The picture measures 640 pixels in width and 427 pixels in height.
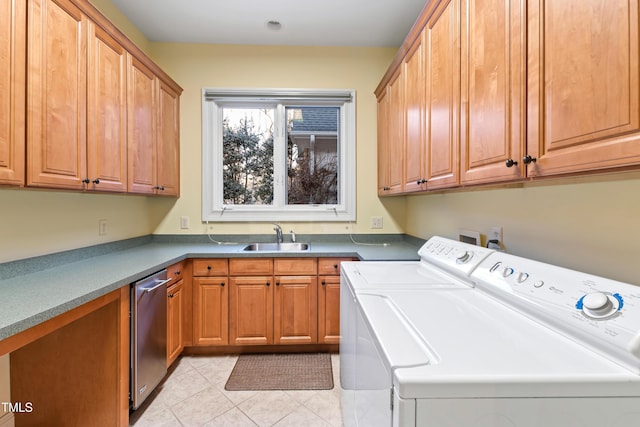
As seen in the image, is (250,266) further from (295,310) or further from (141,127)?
(141,127)

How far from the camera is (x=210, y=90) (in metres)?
2.74

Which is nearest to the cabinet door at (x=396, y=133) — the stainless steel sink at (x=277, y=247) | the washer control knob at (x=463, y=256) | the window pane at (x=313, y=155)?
the window pane at (x=313, y=155)

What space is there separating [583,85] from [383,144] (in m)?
1.88

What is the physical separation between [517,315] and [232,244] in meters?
2.31

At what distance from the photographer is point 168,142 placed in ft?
8.37

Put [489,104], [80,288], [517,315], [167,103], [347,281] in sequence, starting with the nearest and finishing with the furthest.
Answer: [517,315]
[489,104]
[80,288]
[347,281]
[167,103]

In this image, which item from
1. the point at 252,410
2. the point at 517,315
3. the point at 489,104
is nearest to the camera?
the point at 517,315

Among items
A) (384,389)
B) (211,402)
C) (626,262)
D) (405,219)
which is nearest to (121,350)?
(211,402)

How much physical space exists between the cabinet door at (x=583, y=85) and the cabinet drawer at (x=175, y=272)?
2.10 metres

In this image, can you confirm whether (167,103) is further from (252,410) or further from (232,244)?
(252,410)

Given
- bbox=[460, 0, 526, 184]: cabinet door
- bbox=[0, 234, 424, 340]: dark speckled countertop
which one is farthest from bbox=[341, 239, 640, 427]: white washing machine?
bbox=[0, 234, 424, 340]: dark speckled countertop

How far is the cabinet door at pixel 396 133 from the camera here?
2.09m

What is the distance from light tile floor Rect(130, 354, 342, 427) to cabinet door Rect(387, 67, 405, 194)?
1481 mm

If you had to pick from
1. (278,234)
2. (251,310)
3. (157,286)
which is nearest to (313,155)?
(278,234)
